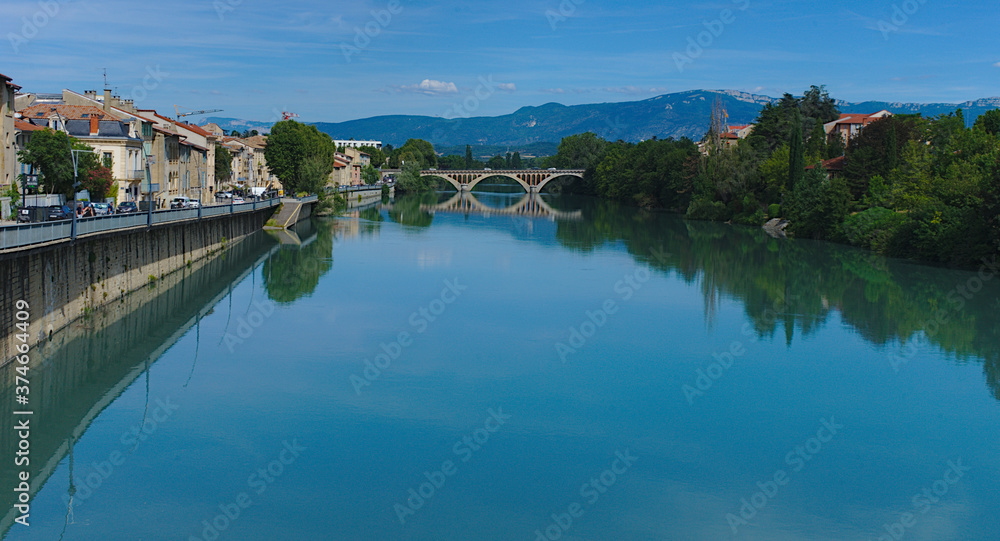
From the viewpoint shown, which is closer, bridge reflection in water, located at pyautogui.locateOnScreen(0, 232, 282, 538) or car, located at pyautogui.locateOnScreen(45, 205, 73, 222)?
bridge reflection in water, located at pyautogui.locateOnScreen(0, 232, 282, 538)

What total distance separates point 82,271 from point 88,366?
3967 millimetres

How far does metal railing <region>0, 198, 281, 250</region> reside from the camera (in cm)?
1856

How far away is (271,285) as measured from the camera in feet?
122

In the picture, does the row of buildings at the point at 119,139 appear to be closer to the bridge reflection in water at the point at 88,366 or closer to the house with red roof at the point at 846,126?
the bridge reflection in water at the point at 88,366

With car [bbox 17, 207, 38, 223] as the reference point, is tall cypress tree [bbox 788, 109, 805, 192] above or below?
above

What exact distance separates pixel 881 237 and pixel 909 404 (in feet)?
104

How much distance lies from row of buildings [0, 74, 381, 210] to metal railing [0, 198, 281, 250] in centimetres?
140

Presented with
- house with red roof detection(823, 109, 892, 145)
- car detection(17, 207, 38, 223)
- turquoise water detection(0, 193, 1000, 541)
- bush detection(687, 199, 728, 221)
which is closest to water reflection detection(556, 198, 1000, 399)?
turquoise water detection(0, 193, 1000, 541)

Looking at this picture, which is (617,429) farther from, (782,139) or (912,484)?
(782,139)

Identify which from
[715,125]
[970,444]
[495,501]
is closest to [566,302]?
[970,444]

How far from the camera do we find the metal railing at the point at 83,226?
18.6m

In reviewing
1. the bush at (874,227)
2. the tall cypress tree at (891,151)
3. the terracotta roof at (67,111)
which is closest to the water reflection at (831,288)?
the bush at (874,227)

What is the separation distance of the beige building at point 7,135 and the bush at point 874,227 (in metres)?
40.8

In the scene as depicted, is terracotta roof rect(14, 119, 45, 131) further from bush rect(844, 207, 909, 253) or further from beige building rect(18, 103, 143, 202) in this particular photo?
bush rect(844, 207, 909, 253)
